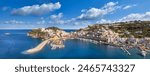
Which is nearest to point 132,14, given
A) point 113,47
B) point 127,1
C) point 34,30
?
point 127,1

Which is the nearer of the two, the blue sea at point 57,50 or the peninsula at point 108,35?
the blue sea at point 57,50

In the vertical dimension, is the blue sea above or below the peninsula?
below

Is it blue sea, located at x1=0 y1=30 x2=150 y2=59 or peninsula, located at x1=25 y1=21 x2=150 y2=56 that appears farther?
peninsula, located at x1=25 y1=21 x2=150 y2=56

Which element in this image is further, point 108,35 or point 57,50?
point 108,35

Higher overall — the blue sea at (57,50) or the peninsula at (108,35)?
the peninsula at (108,35)
